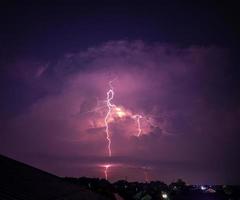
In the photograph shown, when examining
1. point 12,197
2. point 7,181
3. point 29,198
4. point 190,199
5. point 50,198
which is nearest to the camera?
point 12,197

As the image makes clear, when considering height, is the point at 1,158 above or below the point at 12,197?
above

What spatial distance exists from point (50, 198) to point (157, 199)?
50.7m

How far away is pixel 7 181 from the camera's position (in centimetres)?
898

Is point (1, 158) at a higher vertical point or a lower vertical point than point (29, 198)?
higher

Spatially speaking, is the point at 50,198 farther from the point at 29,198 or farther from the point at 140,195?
the point at 140,195

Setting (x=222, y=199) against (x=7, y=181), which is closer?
(x=7, y=181)

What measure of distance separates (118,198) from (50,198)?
21.4 metres

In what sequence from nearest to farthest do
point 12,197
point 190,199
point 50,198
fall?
point 12,197 → point 50,198 → point 190,199

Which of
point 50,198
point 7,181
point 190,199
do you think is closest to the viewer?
point 7,181

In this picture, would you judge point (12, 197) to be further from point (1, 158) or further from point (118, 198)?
point (118, 198)

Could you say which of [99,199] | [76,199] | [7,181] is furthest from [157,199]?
[7,181]

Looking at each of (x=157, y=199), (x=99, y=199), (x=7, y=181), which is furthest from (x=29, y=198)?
(x=157, y=199)

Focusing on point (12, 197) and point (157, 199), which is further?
point (157, 199)

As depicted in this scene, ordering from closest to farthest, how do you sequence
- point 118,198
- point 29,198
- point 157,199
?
1. point 29,198
2. point 118,198
3. point 157,199
